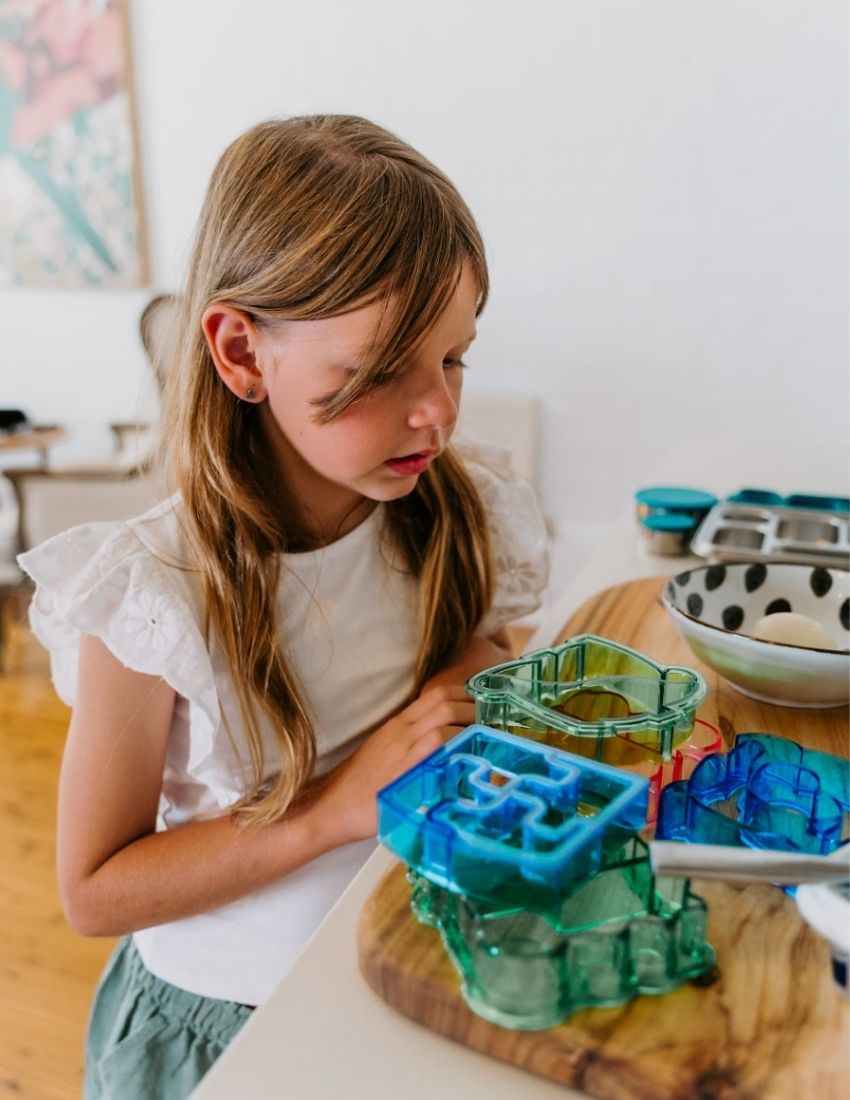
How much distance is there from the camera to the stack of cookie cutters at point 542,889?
1.34 feet

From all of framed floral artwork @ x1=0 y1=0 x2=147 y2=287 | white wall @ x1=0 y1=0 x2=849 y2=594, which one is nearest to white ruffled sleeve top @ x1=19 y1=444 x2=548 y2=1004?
white wall @ x1=0 y1=0 x2=849 y2=594

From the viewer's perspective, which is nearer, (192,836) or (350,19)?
(192,836)

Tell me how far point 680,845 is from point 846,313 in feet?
8.06

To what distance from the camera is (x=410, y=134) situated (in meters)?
2.75

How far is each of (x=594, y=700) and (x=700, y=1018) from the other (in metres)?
0.21

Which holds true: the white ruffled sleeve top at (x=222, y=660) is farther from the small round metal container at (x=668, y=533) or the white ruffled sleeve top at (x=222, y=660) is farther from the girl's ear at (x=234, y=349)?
the small round metal container at (x=668, y=533)

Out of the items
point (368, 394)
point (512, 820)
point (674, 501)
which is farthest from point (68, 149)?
point (512, 820)

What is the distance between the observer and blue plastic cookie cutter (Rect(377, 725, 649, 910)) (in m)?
0.40

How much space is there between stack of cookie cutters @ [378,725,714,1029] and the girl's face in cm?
28

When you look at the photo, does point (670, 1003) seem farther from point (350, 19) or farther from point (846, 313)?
point (350, 19)

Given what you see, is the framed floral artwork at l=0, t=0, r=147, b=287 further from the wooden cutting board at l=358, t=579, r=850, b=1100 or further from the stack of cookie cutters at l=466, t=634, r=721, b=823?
the wooden cutting board at l=358, t=579, r=850, b=1100

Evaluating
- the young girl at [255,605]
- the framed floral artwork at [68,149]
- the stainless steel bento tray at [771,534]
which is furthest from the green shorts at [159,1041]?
the framed floral artwork at [68,149]

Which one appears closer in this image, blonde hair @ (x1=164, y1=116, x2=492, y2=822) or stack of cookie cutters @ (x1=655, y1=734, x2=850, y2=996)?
stack of cookie cutters @ (x1=655, y1=734, x2=850, y2=996)

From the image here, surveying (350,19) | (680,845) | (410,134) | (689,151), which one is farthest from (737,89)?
(680,845)
